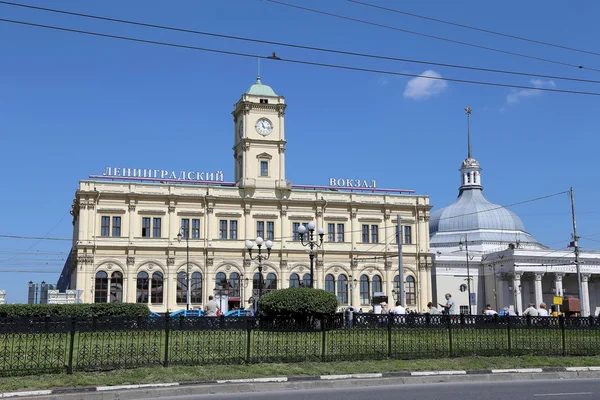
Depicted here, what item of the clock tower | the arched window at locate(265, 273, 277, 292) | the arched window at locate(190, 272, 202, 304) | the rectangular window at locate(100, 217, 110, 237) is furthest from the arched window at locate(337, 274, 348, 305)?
the rectangular window at locate(100, 217, 110, 237)

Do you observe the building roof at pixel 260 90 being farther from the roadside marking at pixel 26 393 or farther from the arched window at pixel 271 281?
the roadside marking at pixel 26 393

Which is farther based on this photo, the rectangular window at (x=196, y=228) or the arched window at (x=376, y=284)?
the arched window at (x=376, y=284)

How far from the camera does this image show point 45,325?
16.1 m

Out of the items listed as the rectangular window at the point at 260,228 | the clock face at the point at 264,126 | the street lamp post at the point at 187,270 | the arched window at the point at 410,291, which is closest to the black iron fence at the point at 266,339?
the street lamp post at the point at 187,270

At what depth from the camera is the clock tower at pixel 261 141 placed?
64438 mm

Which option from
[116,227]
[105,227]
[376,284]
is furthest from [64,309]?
[376,284]

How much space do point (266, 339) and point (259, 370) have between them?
1.65m

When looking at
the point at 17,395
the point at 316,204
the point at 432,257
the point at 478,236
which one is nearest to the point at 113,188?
the point at 316,204

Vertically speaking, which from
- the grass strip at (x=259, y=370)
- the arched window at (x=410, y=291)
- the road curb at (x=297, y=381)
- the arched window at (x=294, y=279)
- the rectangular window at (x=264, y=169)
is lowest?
the road curb at (x=297, y=381)

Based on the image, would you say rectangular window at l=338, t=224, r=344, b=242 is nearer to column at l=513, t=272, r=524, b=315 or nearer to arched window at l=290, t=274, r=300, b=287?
arched window at l=290, t=274, r=300, b=287

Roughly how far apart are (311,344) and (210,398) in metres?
4.81

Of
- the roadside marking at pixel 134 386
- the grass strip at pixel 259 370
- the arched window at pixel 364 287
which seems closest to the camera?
the roadside marking at pixel 134 386

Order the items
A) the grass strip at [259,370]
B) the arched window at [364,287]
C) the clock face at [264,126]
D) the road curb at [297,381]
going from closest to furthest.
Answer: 1. the road curb at [297,381]
2. the grass strip at [259,370]
3. the clock face at [264,126]
4. the arched window at [364,287]

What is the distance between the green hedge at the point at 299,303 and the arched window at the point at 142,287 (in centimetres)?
3786
